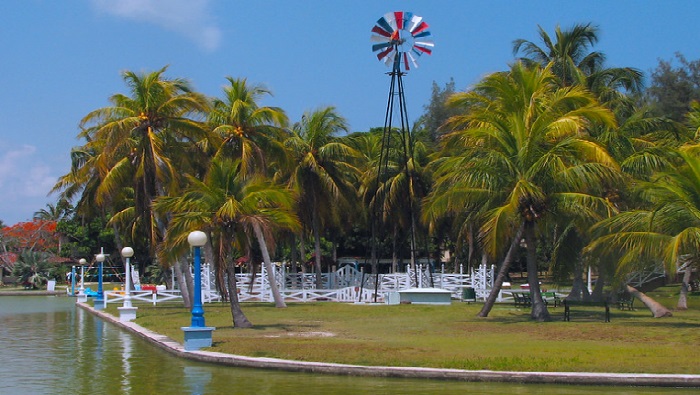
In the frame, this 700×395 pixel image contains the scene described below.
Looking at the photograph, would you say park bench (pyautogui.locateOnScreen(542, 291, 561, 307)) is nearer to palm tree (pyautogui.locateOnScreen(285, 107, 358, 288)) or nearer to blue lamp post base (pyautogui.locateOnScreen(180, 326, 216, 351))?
palm tree (pyautogui.locateOnScreen(285, 107, 358, 288))

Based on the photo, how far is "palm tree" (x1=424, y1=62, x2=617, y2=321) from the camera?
24203 mm

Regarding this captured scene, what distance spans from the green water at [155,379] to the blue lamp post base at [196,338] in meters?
0.50

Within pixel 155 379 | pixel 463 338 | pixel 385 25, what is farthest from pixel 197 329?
pixel 385 25

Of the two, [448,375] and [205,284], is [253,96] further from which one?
[448,375]

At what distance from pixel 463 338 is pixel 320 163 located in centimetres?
2326

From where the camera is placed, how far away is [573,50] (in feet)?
134

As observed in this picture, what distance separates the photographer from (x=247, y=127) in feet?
118

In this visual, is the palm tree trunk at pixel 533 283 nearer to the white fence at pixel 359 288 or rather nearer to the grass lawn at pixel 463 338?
the grass lawn at pixel 463 338

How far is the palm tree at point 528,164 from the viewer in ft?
79.4

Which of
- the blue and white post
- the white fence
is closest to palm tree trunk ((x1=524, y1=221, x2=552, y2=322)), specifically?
the blue and white post

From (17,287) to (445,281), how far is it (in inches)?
1856

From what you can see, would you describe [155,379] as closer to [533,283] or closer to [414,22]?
[533,283]

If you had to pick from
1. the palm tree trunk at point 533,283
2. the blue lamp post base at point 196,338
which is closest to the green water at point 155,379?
the blue lamp post base at point 196,338

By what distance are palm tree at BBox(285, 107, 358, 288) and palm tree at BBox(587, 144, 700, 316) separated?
2038 centimetres
